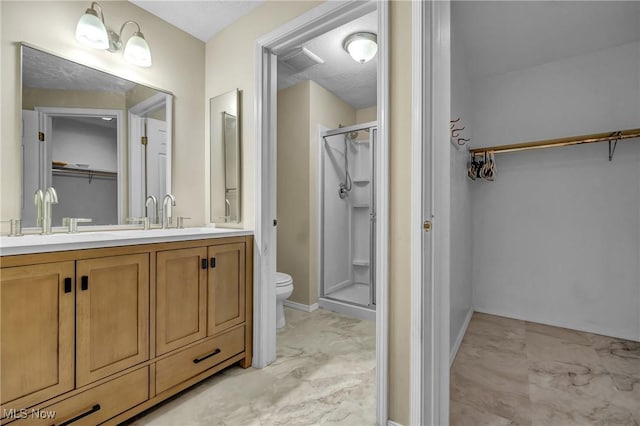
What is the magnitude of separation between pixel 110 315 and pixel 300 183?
2.12 m

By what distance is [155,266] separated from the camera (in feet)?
4.67

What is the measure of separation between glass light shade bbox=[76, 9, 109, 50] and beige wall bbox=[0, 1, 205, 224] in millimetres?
83

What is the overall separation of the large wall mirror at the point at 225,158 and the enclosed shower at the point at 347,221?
48.7 inches

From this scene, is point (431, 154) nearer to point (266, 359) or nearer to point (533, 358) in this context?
point (266, 359)

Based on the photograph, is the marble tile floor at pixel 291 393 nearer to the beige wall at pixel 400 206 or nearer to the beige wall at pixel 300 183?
the beige wall at pixel 400 206

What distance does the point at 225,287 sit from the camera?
1760mm

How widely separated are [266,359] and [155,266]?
961 millimetres

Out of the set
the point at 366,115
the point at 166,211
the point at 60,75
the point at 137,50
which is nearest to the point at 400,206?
the point at 166,211

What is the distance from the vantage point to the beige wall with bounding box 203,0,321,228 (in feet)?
6.22

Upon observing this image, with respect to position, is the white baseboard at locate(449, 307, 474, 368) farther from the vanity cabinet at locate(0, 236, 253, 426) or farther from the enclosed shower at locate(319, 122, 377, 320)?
the vanity cabinet at locate(0, 236, 253, 426)

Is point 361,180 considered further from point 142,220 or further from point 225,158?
point 142,220

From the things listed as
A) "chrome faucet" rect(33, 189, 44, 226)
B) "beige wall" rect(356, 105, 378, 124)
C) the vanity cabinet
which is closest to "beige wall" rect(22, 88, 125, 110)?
"chrome faucet" rect(33, 189, 44, 226)

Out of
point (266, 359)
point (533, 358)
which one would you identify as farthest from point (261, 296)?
point (533, 358)

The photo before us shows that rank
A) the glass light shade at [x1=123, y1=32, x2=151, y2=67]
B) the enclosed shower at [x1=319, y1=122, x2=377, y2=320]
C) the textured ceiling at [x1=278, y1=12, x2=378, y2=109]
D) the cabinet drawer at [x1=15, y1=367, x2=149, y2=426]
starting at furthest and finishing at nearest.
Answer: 1. the enclosed shower at [x1=319, y1=122, x2=377, y2=320]
2. the textured ceiling at [x1=278, y1=12, x2=378, y2=109]
3. the glass light shade at [x1=123, y1=32, x2=151, y2=67]
4. the cabinet drawer at [x1=15, y1=367, x2=149, y2=426]
